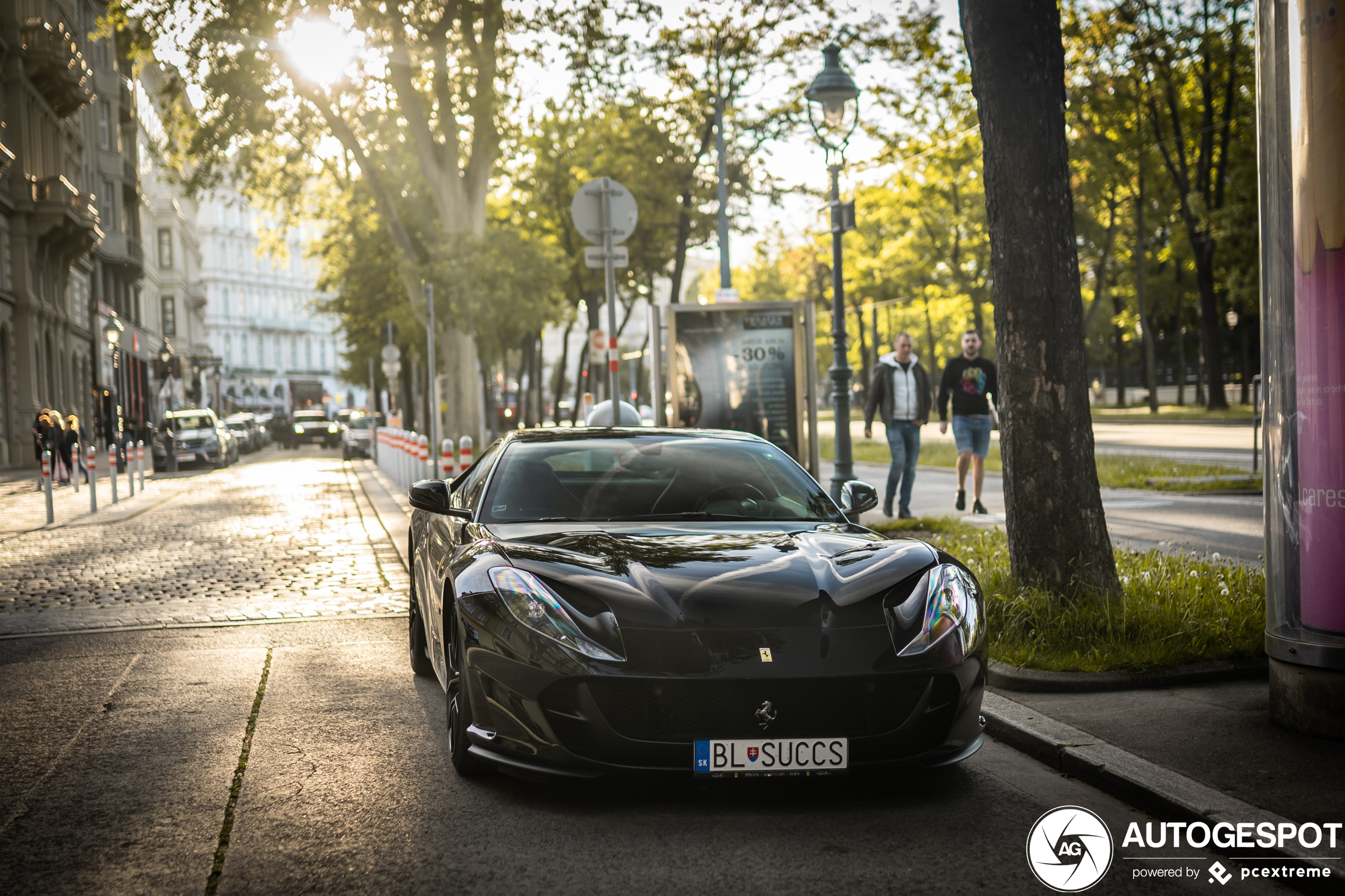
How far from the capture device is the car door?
532 cm

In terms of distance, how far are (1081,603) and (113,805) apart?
4563 mm

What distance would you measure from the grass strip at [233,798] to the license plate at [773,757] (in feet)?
4.66

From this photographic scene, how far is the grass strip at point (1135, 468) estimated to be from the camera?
16.1 metres

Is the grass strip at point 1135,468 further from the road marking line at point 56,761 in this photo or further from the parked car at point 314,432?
the parked car at point 314,432

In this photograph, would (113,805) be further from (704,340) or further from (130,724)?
(704,340)

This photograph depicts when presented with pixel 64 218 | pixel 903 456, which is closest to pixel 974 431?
pixel 903 456

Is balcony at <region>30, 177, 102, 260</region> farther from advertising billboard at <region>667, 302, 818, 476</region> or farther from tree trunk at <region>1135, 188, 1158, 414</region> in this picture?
tree trunk at <region>1135, 188, 1158, 414</region>

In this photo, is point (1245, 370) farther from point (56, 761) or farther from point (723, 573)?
point (56, 761)

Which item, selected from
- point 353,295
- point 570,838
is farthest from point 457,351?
point 570,838

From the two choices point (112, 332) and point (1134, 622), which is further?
point (112, 332)

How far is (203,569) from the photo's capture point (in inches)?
457

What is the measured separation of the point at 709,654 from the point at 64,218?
4144 cm

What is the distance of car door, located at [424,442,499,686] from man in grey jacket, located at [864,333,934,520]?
7.83 metres

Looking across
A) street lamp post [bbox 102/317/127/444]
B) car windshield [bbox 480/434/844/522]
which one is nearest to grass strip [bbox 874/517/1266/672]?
car windshield [bbox 480/434/844/522]
